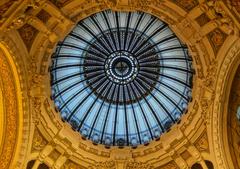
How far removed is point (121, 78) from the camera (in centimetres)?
1930

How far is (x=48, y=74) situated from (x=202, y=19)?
6.59 meters

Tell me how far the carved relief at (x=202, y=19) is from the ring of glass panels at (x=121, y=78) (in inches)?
114

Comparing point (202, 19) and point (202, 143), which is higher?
point (202, 19)

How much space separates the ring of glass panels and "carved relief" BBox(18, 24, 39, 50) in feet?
8.46

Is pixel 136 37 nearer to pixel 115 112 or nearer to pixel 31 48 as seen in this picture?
pixel 115 112

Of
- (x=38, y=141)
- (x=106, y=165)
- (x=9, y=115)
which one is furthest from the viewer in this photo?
(x=106, y=165)

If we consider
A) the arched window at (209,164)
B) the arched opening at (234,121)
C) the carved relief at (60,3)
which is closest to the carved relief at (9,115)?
the carved relief at (60,3)

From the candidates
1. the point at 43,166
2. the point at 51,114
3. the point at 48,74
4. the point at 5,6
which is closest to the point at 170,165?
the point at 43,166

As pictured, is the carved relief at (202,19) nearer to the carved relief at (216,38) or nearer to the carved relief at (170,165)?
the carved relief at (216,38)

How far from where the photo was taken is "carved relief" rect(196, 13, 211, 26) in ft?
45.3

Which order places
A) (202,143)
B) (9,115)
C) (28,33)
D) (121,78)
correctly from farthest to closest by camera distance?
(121,78) < (202,143) < (9,115) < (28,33)

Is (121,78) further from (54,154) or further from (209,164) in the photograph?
(209,164)

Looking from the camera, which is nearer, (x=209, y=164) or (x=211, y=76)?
(x=211, y=76)

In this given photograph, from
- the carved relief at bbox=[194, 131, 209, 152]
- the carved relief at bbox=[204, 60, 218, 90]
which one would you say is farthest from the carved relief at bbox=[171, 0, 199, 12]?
the carved relief at bbox=[194, 131, 209, 152]
